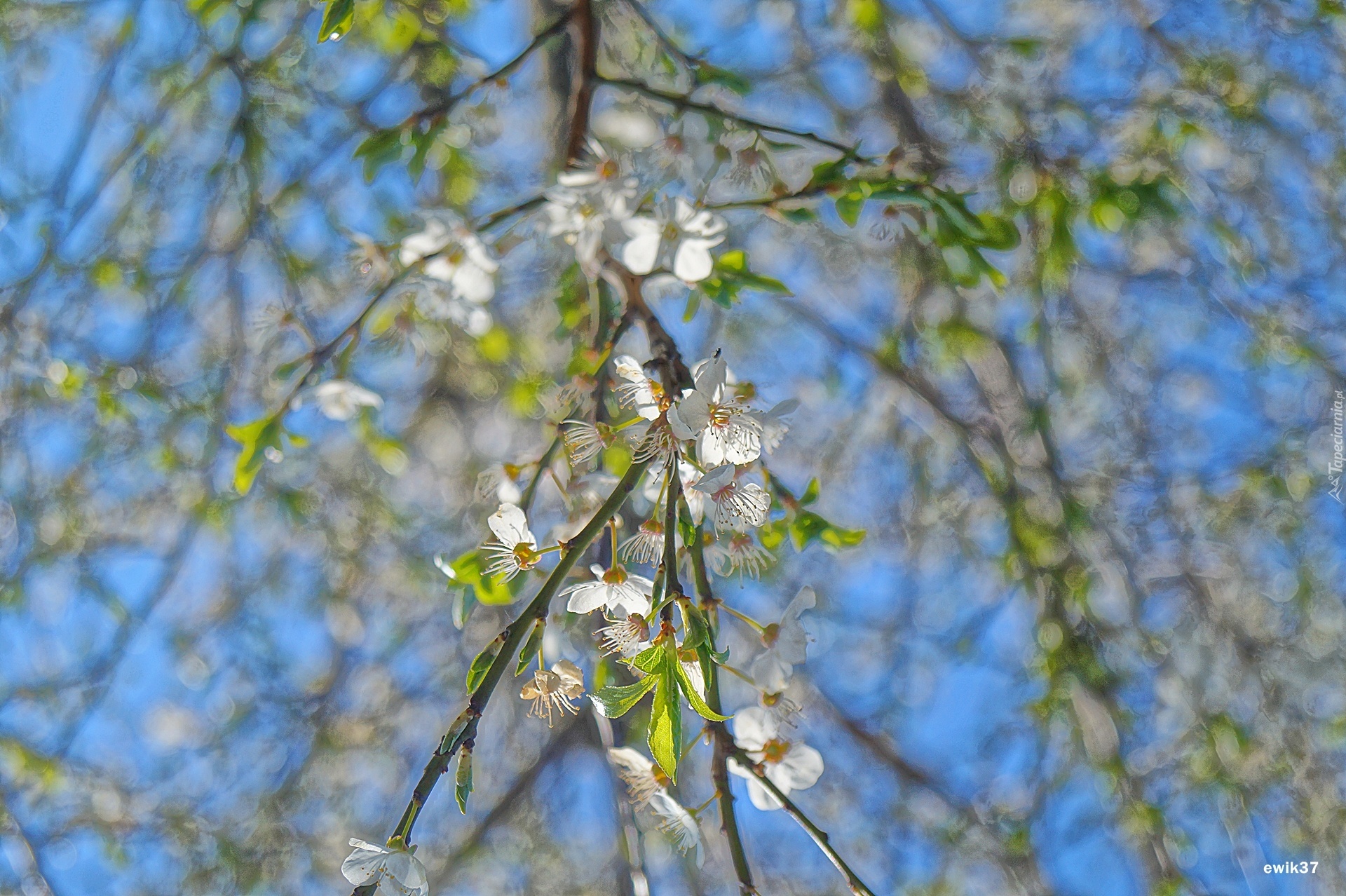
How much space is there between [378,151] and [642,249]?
42 cm

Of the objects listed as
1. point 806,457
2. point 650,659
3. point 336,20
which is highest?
point 336,20

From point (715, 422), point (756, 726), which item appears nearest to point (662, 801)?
point (756, 726)

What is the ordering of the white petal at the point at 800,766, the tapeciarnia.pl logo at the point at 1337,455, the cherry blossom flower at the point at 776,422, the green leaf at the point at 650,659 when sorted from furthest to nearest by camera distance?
the tapeciarnia.pl logo at the point at 1337,455 < the white petal at the point at 800,766 < the cherry blossom flower at the point at 776,422 < the green leaf at the point at 650,659

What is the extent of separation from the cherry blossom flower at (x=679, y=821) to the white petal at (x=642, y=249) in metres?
0.48

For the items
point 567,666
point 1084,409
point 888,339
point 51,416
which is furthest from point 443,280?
point 1084,409

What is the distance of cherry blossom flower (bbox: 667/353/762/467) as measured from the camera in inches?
25.3

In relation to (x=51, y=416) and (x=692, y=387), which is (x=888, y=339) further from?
(x=51, y=416)

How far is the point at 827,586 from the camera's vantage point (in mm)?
2178

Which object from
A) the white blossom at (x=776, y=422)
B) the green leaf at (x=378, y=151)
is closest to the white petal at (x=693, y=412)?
the white blossom at (x=776, y=422)

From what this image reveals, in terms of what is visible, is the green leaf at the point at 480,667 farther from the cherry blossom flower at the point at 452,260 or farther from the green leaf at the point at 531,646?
the cherry blossom flower at the point at 452,260

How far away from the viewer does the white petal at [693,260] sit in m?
0.81

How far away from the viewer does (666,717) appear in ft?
1.86

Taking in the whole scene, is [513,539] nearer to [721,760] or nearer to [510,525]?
[510,525]

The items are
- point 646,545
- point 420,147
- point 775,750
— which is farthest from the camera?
point 420,147
